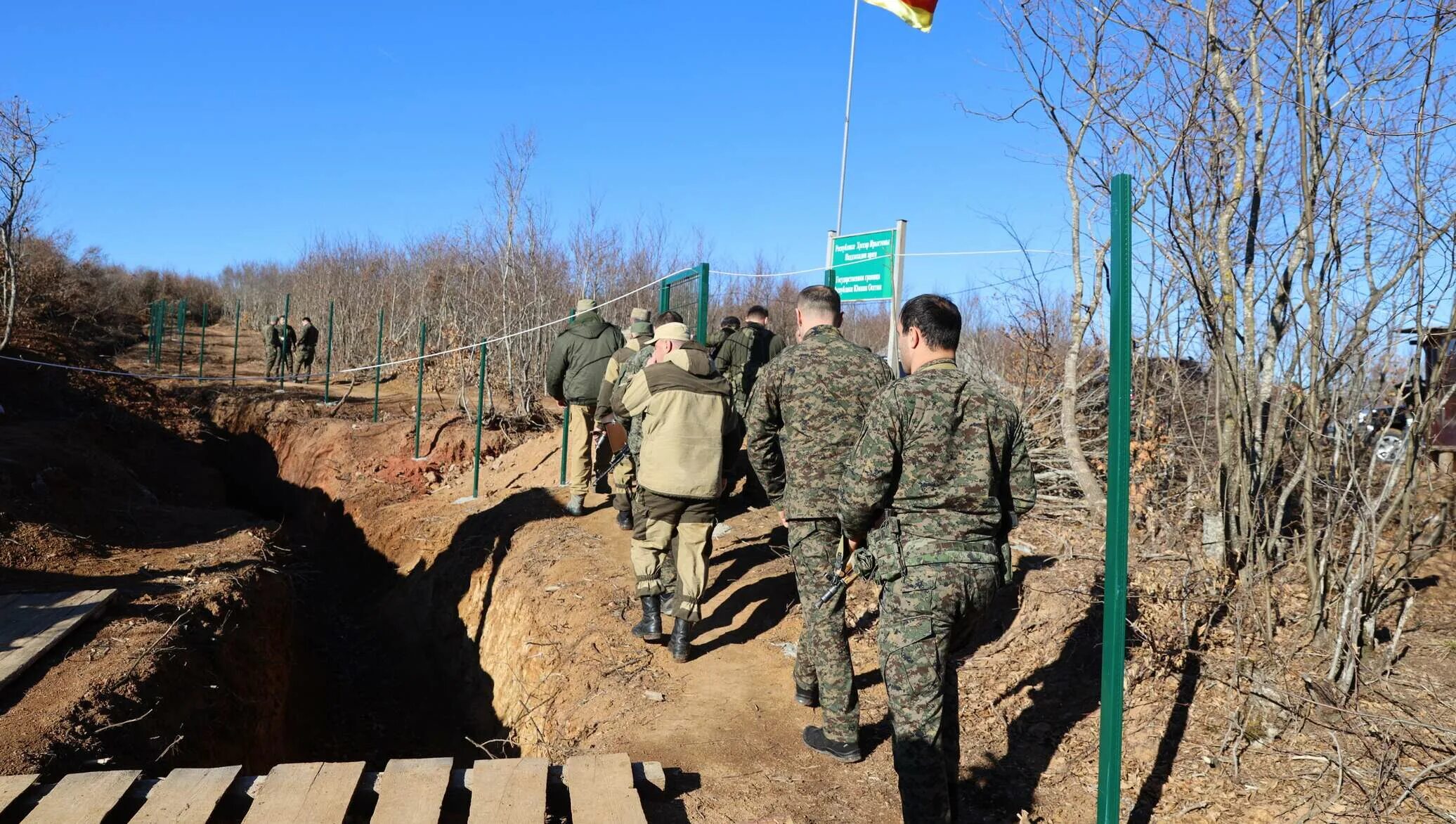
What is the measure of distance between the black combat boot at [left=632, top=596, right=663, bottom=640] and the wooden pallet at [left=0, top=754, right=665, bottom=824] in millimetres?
1871

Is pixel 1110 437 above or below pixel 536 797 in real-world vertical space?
above

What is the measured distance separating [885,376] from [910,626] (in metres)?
1.41

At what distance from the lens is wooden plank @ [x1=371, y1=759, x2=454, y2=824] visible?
3.13 metres

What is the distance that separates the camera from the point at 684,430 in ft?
16.3

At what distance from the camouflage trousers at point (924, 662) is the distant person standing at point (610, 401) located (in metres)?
3.92

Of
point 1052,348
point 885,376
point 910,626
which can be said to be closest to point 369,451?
point 1052,348

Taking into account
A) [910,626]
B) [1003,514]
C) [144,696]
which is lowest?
[144,696]

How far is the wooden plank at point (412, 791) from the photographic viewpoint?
3129 mm

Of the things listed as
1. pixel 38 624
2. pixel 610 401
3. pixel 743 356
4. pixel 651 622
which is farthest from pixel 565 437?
pixel 38 624

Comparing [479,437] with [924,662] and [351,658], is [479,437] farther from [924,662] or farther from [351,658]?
[924,662]

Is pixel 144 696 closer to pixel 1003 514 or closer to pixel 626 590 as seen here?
pixel 626 590

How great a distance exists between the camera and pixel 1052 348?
762 cm

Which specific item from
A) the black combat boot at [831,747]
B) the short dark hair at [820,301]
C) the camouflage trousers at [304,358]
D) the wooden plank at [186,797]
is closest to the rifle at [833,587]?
the black combat boot at [831,747]

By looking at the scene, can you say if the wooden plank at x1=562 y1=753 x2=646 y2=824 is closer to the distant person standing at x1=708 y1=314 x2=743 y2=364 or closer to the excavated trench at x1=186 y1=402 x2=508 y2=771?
the excavated trench at x1=186 y1=402 x2=508 y2=771
